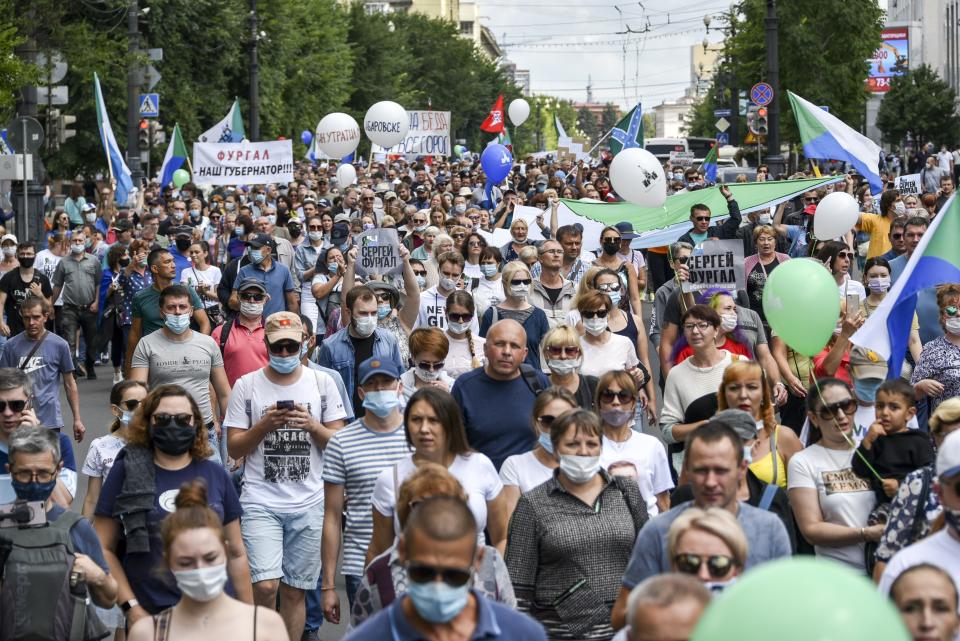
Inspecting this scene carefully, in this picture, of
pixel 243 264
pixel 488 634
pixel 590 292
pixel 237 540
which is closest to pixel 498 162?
pixel 243 264

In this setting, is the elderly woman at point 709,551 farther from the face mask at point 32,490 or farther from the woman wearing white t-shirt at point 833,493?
the face mask at point 32,490

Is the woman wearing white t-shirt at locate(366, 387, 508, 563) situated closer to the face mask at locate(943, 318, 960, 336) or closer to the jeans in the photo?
the face mask at locate(943, 318, 960, 336)

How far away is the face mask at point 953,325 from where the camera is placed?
9398 mm

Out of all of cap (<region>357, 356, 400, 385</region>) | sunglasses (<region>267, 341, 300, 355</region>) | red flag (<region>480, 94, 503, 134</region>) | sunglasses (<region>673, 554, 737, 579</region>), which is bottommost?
sunglasses (<region>673, 554, 737, 579</region>)

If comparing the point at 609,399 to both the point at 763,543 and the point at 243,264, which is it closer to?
the point at 763,543

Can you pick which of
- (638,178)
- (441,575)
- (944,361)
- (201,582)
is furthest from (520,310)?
(441,575)

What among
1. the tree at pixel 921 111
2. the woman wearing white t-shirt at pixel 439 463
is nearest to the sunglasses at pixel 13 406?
the woman wearing white t-shirt at pixel 439 463

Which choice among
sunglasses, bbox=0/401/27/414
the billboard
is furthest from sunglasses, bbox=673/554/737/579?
the billboard

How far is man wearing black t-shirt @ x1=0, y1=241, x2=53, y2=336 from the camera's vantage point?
15648 millimetres

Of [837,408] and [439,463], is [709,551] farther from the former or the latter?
[837,408]

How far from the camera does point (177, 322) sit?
9.55 metres

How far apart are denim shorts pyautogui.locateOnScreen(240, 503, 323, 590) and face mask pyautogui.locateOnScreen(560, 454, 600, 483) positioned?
2.00 m

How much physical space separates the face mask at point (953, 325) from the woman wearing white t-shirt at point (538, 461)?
3.12 m

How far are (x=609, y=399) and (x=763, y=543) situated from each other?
199 centimetres
